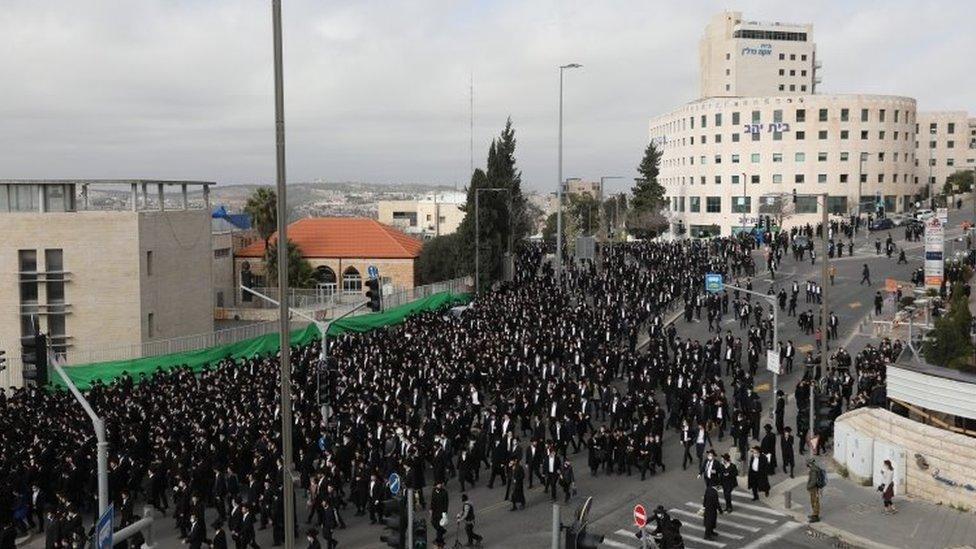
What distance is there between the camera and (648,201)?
110 m

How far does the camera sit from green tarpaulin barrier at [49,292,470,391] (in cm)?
3088

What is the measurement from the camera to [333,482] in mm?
18391

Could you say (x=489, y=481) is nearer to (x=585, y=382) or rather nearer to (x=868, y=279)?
(x=585, y=382)

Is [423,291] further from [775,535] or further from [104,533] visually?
[104,533]

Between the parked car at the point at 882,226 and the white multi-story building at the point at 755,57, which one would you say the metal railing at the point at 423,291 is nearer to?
the parked car at the point at 882,226

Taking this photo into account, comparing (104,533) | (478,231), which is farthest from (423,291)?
(104,533)

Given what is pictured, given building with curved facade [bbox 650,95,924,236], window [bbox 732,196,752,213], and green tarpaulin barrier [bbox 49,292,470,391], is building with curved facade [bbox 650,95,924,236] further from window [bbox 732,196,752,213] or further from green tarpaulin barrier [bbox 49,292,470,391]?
green tarpaulin barrier [bbox 49,292,470,391]

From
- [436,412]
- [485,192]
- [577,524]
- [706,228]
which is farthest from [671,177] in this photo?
[577,524]

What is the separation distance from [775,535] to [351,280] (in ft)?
146

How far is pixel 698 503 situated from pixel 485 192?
35.3 metres

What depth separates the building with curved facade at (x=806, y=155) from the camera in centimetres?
9606

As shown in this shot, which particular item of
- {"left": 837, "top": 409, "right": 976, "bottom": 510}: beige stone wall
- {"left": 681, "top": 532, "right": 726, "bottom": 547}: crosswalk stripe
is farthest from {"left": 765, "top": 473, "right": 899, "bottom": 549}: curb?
{"left": 681, "top": 532, "right": 726, "bottom": 547}: crosswalk stripe

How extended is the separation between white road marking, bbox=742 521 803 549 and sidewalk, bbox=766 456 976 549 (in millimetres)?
322

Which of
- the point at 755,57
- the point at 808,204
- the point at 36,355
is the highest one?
the point at 755,57
